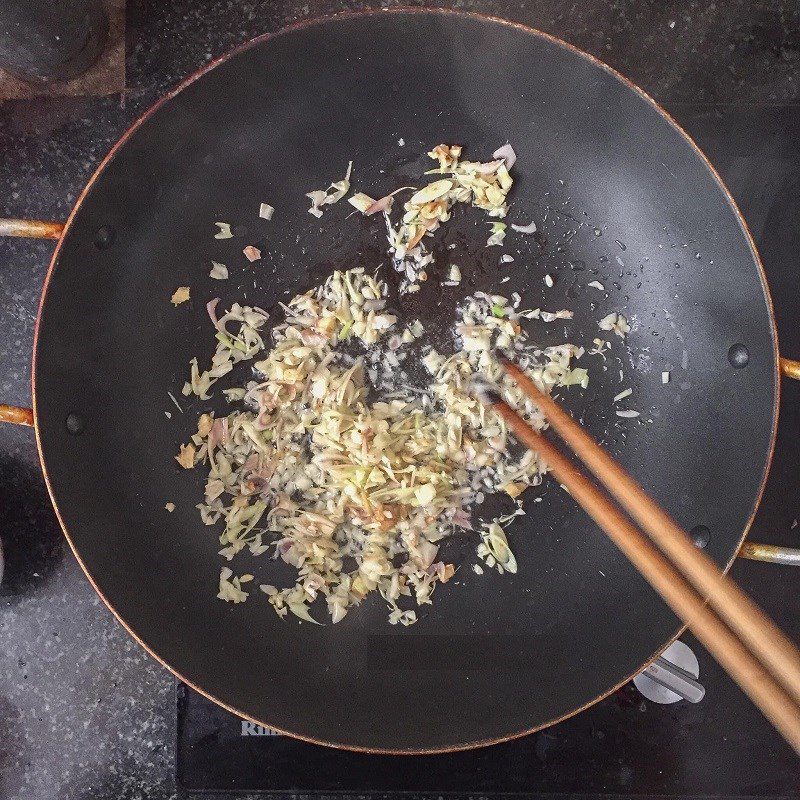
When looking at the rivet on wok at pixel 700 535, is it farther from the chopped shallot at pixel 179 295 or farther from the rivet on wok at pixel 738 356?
the chopped shallot at pixel 179 295

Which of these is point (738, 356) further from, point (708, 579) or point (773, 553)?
point (708, 579)

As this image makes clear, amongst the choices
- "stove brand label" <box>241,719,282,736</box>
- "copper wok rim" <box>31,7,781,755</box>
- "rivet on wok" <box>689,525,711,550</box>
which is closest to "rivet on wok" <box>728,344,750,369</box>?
"copper wok rim" <box>31,7,781,755</box>

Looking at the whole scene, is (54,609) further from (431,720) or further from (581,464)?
(581,464)

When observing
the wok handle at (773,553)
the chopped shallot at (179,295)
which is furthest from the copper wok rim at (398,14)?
the chopped shallot at (179,295)

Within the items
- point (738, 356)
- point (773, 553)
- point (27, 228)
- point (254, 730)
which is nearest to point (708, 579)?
point (773, 553)

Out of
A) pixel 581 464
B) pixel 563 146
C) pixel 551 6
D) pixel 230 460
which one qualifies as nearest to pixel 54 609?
pixel 230 460

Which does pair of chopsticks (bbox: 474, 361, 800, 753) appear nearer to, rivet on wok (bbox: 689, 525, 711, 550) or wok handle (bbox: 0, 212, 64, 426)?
rivet on wok (bbox: 689, 525, 711, 550)
